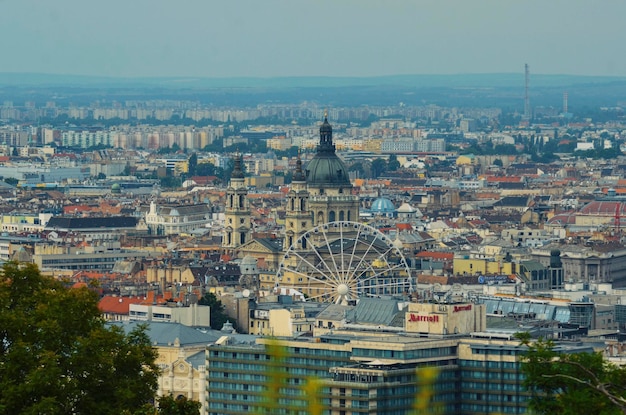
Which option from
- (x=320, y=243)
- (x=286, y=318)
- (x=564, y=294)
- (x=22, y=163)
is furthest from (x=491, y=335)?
(x=22, y=163)

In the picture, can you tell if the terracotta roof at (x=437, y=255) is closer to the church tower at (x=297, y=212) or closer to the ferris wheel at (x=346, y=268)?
the church tower at (x=297, y=212)

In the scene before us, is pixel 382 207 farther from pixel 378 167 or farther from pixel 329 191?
pixel 378 167

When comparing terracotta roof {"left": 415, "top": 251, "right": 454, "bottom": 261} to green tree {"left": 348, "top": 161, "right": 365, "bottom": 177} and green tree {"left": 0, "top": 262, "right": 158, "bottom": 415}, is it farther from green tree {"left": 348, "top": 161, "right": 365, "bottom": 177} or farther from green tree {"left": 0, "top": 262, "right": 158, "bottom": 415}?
green tree {"left": 348, "top": 161, "right": 365, "bottom": 177}

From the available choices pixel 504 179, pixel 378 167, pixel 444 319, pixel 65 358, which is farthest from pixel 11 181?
pixel 65 358

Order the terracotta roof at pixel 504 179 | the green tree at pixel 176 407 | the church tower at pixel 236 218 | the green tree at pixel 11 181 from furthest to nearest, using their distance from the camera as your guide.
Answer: the green tree at pixel 11 181, the terracotta roof at pixel 504 179, the church tower at pixel 236 218, the green tree at pixel 176 407

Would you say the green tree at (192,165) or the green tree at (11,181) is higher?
the green tree at (11,181)

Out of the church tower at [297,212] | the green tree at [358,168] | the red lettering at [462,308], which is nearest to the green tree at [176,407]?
the red lettering at [462,308]

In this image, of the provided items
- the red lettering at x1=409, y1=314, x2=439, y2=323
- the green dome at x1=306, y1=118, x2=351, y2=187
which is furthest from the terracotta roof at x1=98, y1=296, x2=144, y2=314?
the green dome at x1=306, y1=118, x2=351, y2=187
